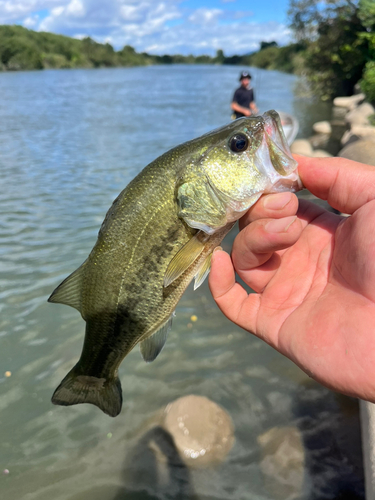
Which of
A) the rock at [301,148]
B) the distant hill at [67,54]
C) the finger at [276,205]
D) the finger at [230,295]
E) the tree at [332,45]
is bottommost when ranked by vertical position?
the rock at [301,148]

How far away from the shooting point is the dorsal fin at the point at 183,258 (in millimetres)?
2318

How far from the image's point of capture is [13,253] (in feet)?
25.1

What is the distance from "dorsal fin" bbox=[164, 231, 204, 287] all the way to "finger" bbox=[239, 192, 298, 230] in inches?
16.8

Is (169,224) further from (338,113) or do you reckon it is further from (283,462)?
(338,113)

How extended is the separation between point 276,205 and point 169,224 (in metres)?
0.68

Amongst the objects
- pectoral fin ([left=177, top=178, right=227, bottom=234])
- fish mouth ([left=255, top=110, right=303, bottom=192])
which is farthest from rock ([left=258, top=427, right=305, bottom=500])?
fish mouth ([left=255, top=110, right=303, bottom=192])

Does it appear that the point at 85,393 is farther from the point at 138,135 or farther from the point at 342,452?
the point at 138,135

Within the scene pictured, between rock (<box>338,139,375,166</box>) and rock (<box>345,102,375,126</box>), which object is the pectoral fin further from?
rock (<box>345,102,375,126</box>)

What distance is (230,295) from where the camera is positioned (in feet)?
9.12

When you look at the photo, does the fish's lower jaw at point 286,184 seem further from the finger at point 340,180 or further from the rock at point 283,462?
the rock at point 283,462

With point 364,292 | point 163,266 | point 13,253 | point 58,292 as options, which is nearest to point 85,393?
point 58,292

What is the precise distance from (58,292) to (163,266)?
2.54ft

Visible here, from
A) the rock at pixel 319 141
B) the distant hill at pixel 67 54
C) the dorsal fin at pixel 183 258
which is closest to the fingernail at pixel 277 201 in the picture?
the dorsal fin at pixel 183 258

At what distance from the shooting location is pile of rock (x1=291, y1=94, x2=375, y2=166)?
8312mm
